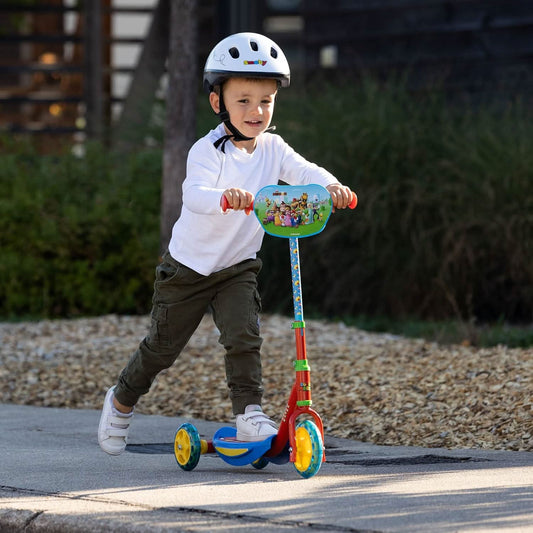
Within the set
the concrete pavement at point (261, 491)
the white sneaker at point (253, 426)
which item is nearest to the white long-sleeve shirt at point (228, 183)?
the white sneaker at point (253, 426)

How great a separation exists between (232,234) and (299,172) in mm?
362

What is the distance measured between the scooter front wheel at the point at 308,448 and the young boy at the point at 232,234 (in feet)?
1.07

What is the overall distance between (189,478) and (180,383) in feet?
7.74

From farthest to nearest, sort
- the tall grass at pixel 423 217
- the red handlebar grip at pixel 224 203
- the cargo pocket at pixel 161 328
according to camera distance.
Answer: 1. the tall grass at pixel 423 217
2. the cargo pocket at pixel 161 328
3. the red handlebar grip at pixel 224 203

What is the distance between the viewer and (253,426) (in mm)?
4348

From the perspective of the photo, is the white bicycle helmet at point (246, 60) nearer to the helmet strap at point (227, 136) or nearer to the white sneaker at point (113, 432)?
the helmet strap at point (227, 136)

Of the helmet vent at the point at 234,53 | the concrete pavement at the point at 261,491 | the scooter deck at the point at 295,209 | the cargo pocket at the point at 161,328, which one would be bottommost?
the concrete pavement at the point at 261,491

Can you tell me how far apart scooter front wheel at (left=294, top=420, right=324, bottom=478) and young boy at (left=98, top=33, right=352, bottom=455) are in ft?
1.07

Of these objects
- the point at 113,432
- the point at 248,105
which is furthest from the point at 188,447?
the point at 248,105

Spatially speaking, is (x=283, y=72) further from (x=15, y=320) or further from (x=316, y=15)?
(x=316, y=15)

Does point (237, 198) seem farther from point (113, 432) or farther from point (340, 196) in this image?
point (113, 432)

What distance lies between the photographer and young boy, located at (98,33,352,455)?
432 centimetres

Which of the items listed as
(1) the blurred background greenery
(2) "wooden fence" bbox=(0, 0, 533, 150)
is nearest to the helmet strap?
(1) the blurred background greenery

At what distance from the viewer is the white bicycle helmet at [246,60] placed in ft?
14.0
